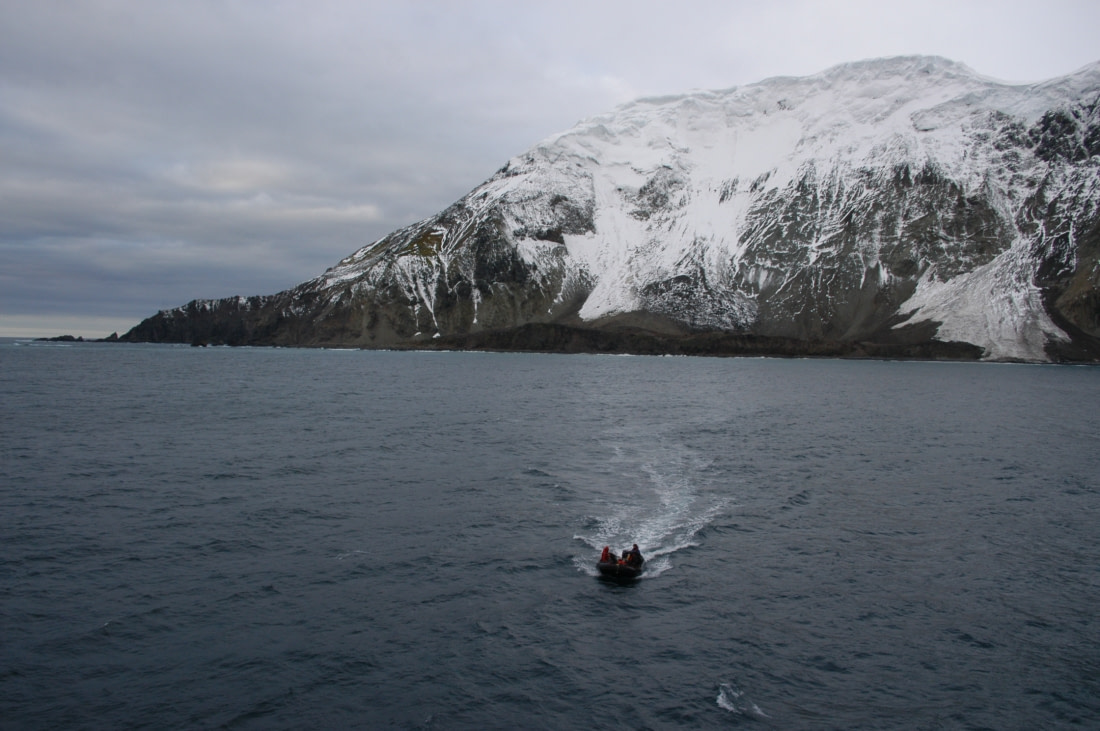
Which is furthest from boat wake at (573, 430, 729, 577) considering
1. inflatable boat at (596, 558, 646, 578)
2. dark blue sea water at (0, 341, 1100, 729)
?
inflatable boat at (596, 558, 646, 578)

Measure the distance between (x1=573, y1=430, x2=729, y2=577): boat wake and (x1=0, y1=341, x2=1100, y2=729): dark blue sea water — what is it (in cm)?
27

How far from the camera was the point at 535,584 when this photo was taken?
106 feet

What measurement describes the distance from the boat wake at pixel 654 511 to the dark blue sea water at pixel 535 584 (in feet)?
0.89

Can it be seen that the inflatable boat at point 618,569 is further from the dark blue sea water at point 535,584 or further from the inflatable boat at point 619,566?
the dark blue sea water at point 535,584

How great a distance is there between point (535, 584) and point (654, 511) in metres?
14.2

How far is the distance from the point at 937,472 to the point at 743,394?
71493 mm

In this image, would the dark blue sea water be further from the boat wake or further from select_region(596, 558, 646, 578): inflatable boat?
select_region(596, 558, 646, 578): inflatable boat

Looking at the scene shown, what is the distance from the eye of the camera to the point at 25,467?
177 feet

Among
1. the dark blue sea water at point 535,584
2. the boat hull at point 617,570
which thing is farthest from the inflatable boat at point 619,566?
the dark blue sea water at point 535,584

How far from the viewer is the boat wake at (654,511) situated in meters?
37.6

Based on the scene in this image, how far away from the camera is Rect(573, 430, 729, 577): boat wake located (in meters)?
37.6

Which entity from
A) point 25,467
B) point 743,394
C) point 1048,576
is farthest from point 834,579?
point 743,394

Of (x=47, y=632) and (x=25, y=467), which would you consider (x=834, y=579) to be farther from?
(x=25, y=467)

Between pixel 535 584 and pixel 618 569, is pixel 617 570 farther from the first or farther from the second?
pixel 535 584
